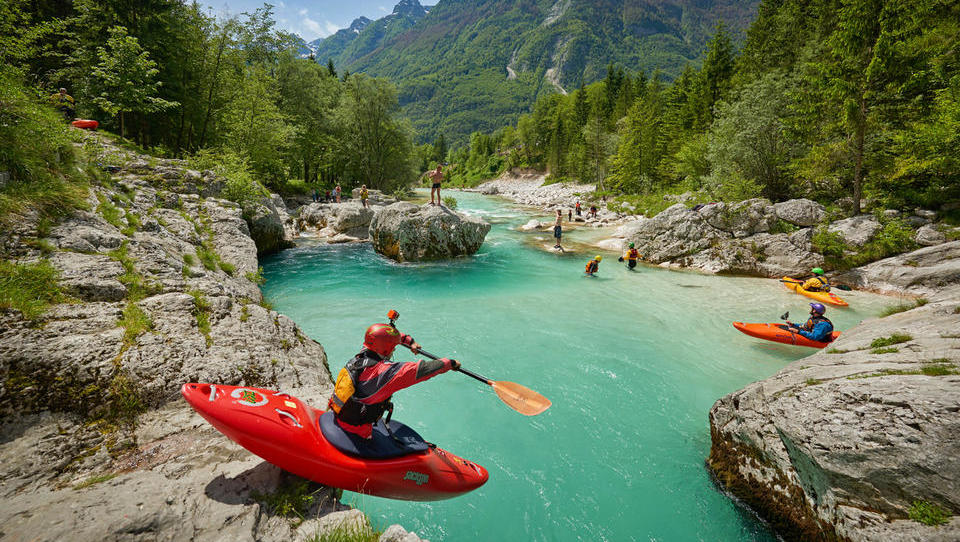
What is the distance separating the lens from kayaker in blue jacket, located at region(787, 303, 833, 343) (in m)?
8.69

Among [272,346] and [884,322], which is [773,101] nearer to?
[884,322]

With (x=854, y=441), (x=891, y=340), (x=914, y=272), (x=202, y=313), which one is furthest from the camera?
(x=914, y=272)

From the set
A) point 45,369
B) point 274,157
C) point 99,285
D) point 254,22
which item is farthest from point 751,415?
point 254,22

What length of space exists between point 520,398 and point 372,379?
261 centimetres

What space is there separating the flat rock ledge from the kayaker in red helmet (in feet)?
14.0

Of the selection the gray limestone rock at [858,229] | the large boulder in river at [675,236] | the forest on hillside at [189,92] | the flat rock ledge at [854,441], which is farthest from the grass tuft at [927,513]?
the large boulder in river at [675,236]

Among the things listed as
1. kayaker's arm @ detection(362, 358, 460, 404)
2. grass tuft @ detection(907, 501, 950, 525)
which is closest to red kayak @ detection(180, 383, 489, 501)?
kayaker's arm @ detection(362, 358, 460, 404)

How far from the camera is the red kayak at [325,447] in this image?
3393mm

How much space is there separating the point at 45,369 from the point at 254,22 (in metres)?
32.8

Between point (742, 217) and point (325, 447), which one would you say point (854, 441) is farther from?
point (742, 217)

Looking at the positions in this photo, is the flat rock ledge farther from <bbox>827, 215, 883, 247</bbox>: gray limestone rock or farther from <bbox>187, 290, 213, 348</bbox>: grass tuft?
<bbox>827, 215, 883, 247</bbox>: gray limestone rock

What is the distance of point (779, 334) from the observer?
9.03m

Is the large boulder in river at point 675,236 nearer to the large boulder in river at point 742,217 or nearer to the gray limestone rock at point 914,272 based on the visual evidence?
the large boulder in river at point 742,217

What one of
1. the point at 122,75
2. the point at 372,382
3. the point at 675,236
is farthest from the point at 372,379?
the point at 122,75
